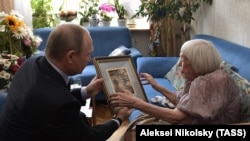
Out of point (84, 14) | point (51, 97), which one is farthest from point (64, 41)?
point (84, 14)

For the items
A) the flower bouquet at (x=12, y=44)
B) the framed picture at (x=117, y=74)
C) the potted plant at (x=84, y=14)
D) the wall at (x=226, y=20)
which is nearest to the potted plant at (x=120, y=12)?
the potted plant at (x=84, y=14)

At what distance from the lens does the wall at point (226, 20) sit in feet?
8.93

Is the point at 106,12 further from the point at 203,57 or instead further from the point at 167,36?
the point at 203,57

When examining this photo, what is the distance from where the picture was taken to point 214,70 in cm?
168

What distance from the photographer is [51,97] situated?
128 centimetres

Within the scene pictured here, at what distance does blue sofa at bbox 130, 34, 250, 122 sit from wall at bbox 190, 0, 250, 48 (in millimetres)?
135

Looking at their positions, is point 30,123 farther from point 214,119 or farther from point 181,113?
point 214,119

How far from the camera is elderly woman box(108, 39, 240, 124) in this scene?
63.4 inches

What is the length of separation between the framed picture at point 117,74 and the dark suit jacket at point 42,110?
38 cm

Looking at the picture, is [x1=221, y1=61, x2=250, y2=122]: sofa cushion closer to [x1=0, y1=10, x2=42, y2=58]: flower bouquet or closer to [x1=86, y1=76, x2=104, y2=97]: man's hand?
[x1=86, y1=76, x2=104, y2=97]: man's hand

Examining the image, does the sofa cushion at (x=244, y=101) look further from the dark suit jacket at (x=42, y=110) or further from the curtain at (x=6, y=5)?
the curtain at (x=6, y=5)

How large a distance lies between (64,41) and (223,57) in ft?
5.15

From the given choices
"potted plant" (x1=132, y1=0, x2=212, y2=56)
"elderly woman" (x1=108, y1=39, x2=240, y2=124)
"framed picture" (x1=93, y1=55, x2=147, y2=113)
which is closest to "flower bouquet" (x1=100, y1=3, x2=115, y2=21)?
"potted plant" (x1=132, y1=0, x2=212, y2=56)

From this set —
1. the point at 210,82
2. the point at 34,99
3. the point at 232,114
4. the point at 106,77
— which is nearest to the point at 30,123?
the point at 34,99
